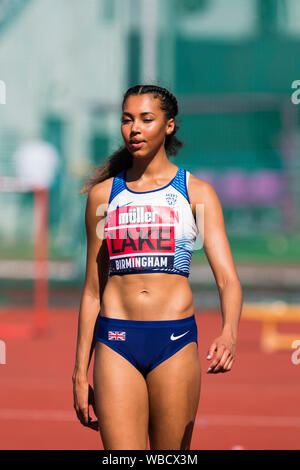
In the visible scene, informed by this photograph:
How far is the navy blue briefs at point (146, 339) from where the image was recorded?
3.46 m

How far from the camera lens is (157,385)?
345 centimetres

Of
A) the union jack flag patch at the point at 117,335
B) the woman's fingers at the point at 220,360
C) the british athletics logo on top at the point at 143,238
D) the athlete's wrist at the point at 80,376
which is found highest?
the british athletics logo on top at the point at 143,238

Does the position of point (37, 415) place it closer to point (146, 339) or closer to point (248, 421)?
point (248, 421)

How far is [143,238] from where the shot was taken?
3521 millimetres

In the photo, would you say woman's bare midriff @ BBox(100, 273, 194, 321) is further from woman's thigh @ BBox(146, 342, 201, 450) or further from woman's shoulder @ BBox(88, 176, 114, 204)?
woman's shoulder @ BBox(88, 176, 114, 204)

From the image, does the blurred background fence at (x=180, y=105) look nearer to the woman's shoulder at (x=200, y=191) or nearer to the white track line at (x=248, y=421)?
the white track line at (x=248, y=421)

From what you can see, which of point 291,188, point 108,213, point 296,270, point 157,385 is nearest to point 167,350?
point 157,385

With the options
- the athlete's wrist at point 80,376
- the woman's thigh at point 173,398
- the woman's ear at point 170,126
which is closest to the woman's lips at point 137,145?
the woman's ear at point 170,126

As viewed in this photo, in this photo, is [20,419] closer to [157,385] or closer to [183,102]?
[157,385]

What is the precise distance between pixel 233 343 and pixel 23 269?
915 inches

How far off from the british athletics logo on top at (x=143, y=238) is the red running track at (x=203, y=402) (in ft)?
11.6

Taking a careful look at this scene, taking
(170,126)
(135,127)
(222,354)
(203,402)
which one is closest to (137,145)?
(135,127)

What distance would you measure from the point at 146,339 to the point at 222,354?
42 cm

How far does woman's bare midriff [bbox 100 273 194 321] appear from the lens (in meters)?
3.46
